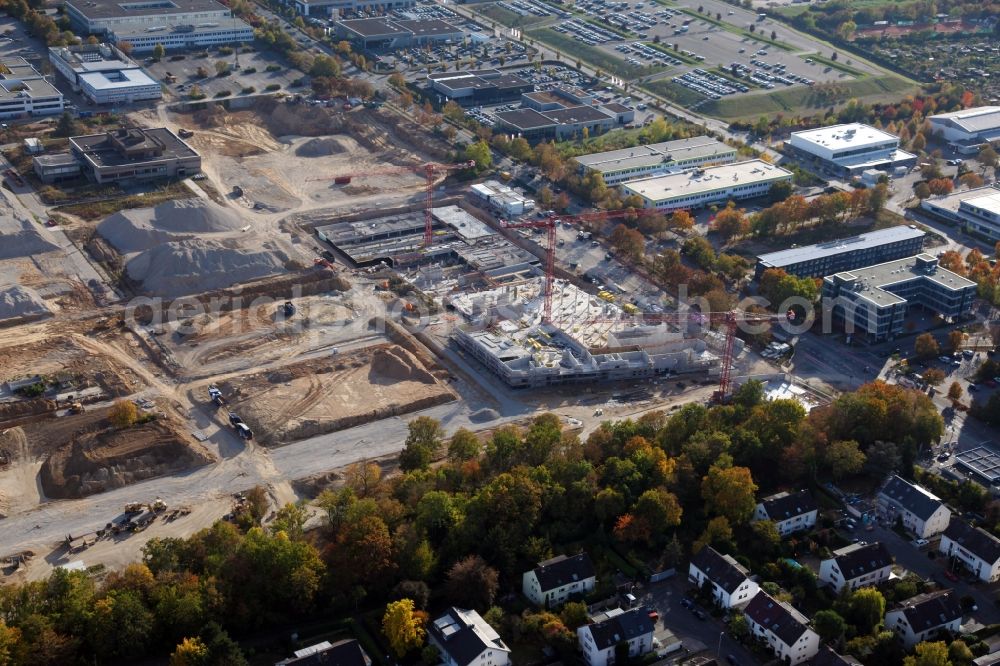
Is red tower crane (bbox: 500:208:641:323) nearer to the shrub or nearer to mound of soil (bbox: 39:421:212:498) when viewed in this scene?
mound of soil (bbox: 39:421:212:498)

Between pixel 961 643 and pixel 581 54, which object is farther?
pixel 581 54

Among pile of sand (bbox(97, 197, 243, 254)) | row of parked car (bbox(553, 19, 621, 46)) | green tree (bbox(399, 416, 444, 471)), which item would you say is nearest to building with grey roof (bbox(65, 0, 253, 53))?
row of parked car (bbox(553, 19, 621, 46))

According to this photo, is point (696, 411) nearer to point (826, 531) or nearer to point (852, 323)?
point (826, 531)

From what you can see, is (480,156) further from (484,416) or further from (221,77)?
(484,416)

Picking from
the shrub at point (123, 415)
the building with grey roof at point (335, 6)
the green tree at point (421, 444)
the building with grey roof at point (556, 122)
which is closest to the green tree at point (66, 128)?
the building with grey roof at point (556, 122)

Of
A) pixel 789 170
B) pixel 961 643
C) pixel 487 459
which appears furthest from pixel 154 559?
pixel 789 170
